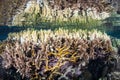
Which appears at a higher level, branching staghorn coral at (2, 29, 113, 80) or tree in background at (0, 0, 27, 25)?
tree in background at (0, 0, 27, 25)

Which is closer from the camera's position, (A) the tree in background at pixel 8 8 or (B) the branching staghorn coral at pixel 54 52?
(B) the branching staghorn coral at pixel 54 52

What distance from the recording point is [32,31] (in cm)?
301

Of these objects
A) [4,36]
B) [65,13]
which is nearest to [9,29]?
[4,36]

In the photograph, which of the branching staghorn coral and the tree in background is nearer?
the branching staghorn coral

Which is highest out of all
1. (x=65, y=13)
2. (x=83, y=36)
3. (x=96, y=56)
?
(x=65, y=13)

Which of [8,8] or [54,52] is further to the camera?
[8,8]

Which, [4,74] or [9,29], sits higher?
[9,29]

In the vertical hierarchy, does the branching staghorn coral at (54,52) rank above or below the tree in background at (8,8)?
below

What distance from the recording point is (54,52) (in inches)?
116

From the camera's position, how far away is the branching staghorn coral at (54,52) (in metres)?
2.95

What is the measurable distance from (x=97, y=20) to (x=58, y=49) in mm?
452

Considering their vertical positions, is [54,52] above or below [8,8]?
below

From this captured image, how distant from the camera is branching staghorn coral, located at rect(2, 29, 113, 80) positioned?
9.67 ft

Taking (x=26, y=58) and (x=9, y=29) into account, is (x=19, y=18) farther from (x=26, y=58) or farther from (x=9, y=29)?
(x=26, y=58)
